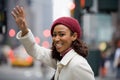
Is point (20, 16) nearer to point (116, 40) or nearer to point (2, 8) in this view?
point (2, 8)

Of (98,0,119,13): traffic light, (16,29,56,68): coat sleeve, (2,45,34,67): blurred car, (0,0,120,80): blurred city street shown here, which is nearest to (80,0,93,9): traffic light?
(0,0,120,80): blurred city street

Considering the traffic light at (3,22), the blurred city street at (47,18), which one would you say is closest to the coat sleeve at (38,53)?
the blurred city street at (47,18)

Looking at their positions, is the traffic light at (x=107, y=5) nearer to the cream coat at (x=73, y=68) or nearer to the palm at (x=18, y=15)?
the palm at (x=18, y=15)

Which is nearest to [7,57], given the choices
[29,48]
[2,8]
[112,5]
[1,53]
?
[1,53]

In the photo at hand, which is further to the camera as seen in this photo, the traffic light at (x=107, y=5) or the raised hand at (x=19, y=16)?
the traffic light at (x=107, y=5)

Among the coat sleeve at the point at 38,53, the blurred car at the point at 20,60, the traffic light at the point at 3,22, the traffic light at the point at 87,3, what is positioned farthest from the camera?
the blurred car at the point at 20,60

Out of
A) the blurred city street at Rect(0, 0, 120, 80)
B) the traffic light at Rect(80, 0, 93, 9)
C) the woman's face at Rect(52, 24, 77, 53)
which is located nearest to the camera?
the woman's face at Rect(52, 24, 77, 53)

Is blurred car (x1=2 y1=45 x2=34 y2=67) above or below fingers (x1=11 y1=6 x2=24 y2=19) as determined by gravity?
below

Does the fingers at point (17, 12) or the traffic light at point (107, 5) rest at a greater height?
the fingers at point (17, 12)

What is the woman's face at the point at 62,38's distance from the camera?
14.9ft

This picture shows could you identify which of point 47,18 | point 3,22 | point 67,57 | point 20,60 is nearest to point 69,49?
point 67,57

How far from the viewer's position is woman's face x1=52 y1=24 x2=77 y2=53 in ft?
14.9

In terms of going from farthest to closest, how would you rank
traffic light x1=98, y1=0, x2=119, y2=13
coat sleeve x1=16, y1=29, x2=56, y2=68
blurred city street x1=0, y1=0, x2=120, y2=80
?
1. traffic light x1=98, y1=0, x2=119, y2=13
2. blurred city street x1=0, y1=0, x2=120, y2=80
3. coat sleeve x1=16, y1=29, x2=56, y2=68

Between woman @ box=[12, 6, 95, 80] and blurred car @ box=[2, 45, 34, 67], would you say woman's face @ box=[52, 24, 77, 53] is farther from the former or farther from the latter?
blurred car @ box=[2, 45, 34, 67]
